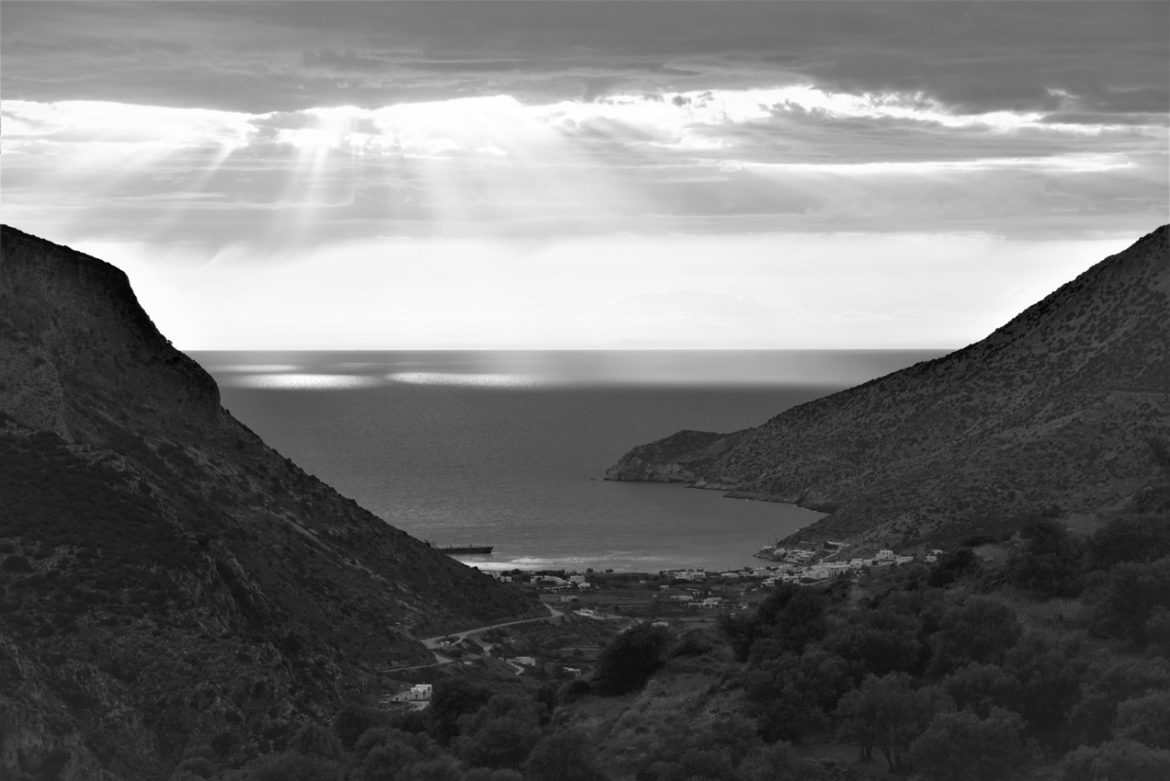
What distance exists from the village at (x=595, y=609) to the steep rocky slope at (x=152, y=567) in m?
2.09

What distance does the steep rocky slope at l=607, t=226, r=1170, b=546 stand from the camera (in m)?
128

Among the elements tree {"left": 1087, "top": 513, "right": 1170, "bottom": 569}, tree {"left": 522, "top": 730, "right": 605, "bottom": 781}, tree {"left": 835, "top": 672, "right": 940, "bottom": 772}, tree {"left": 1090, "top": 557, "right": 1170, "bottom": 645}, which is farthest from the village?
tree {"left": 1090, "top": 557, "right": 1170, "bottom": 645}

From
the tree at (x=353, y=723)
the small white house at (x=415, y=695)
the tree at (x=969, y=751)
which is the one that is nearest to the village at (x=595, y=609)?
the small white house at (x=415, y=695)

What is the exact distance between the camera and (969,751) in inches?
1590

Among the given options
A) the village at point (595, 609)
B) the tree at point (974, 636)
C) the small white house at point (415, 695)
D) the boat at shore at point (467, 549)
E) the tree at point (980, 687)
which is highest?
the tree at point (974, 636)

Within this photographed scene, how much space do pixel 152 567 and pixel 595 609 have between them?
133 feet

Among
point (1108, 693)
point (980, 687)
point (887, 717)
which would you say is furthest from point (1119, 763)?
point (980, 687)

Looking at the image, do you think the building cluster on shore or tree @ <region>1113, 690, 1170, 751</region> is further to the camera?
the building cluster on shore

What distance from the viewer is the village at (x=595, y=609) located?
74000mm

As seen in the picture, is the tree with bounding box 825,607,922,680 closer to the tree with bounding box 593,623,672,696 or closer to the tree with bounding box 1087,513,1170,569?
the tree with bounding box 1087,513,1170,569

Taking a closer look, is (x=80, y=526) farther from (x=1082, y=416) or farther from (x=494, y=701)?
(x=1082, y=416)

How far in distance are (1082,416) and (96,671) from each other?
96149 millimetres

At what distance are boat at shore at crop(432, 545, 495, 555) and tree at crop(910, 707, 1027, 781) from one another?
311ft

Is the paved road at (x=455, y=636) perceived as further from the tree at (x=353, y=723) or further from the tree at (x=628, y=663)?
the tree at (x=628, y=663)
